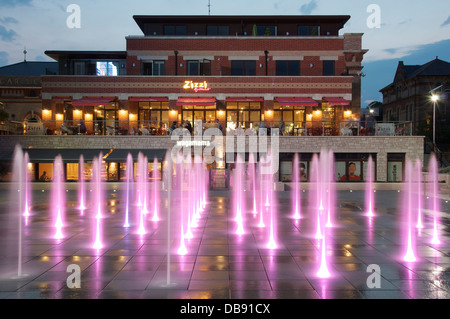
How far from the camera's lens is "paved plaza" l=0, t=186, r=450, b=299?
24.3ft

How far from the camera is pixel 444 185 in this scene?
87.2 ft

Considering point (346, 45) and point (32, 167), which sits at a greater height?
point (346, 45)

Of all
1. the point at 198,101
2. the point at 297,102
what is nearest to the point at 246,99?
the point at 198,101

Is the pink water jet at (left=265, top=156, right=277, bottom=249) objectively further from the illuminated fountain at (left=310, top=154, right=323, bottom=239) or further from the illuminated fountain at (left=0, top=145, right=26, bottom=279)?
the illuminated fountain at (left=0, top=145, right=26, bottom=279)

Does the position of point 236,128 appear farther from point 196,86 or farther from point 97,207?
point 97,207

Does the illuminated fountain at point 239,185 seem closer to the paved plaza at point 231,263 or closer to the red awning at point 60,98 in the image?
the paved plaza at point 231,263

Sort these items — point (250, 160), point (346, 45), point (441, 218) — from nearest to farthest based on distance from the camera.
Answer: point (441, 218), point (250, 160), point (346, 45)

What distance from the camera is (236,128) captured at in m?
30.7

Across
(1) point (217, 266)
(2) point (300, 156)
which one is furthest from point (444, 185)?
(1) point (217, 266)

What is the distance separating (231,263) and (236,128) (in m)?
22.0

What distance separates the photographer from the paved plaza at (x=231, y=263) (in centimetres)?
741

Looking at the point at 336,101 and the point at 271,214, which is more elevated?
the point at 336,101
